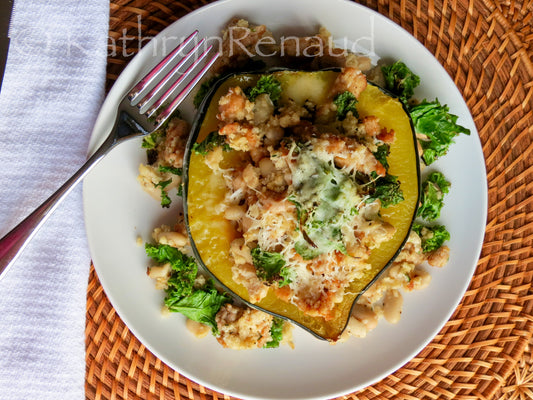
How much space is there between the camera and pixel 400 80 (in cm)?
234

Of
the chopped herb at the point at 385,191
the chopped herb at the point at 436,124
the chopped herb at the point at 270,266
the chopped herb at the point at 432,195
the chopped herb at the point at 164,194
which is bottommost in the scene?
the chopped herb at the point at 164,194

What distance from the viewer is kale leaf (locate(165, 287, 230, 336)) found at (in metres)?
2.40

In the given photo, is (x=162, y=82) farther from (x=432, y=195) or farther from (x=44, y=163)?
(x=432, y=195)

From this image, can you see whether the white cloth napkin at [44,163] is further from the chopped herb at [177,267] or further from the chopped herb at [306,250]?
the chopped herb at [306,250]

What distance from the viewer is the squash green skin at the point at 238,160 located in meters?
2.09

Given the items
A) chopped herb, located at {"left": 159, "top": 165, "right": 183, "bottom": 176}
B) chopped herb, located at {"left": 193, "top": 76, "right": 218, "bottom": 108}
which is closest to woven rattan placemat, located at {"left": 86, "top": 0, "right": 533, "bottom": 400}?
chopped herb, located at {"left": 193, "top": 76, "right": 218, "bottom": 108}

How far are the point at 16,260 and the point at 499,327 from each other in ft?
8.02

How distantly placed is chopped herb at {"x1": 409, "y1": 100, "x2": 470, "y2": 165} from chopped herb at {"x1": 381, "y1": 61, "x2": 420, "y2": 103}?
9 centimetres

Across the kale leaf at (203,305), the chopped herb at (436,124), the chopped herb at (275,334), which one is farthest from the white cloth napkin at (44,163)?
the chopped herb at (436,124)

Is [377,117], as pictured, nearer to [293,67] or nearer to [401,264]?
[293,67]

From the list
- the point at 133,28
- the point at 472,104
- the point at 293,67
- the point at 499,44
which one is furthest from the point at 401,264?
the point at 133,28

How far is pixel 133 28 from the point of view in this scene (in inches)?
96.7

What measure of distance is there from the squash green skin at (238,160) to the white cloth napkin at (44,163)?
2.11 feet

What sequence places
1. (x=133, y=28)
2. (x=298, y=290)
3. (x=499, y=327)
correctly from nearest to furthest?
1. (x=298, y=290)
2. (x=133, y=28)
3. (x=499, y=327)
